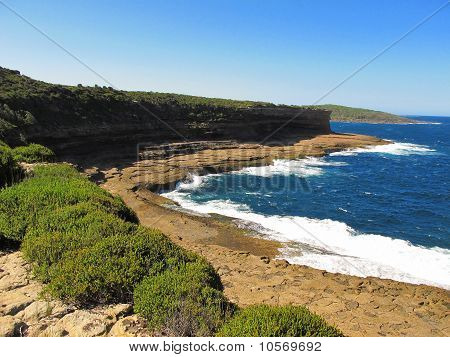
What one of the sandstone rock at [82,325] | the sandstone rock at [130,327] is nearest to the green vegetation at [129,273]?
the sandstone rock at [130,327]

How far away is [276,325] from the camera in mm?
5754

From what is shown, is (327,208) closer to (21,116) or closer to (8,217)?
(8,217)

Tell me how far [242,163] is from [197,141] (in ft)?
29.5

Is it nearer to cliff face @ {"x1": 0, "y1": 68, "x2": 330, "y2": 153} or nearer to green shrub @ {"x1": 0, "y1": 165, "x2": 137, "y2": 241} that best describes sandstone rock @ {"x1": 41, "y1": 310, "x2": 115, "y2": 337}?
green shrub @ {"x1": 0, "y1": 165, "x2": 137, "y2": 241}

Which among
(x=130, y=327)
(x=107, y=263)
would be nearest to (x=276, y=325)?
(x=130, y=327)

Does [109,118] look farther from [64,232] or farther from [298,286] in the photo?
[64,232]

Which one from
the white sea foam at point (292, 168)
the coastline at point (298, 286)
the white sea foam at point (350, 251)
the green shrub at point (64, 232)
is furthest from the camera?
the white sea foam at point (292, 168)

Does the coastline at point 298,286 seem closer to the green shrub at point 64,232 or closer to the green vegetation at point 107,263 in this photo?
the green vegetation at point 107,263

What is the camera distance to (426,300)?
516 inches

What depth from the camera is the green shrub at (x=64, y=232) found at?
8.19 meters

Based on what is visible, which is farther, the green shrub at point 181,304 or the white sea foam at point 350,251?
the white sea foam at point 350,251

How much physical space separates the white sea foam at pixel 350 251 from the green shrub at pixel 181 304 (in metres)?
10.2

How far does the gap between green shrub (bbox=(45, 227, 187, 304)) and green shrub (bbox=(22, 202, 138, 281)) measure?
37cm

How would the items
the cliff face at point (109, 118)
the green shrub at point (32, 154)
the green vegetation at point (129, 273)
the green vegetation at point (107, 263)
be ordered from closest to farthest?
1. the green vegetation at point (129, 273)
2. the green vegetation at point (107, 263)
3. the green shrub at point (32, 154)
4. the cliff face at point (109, 118)
